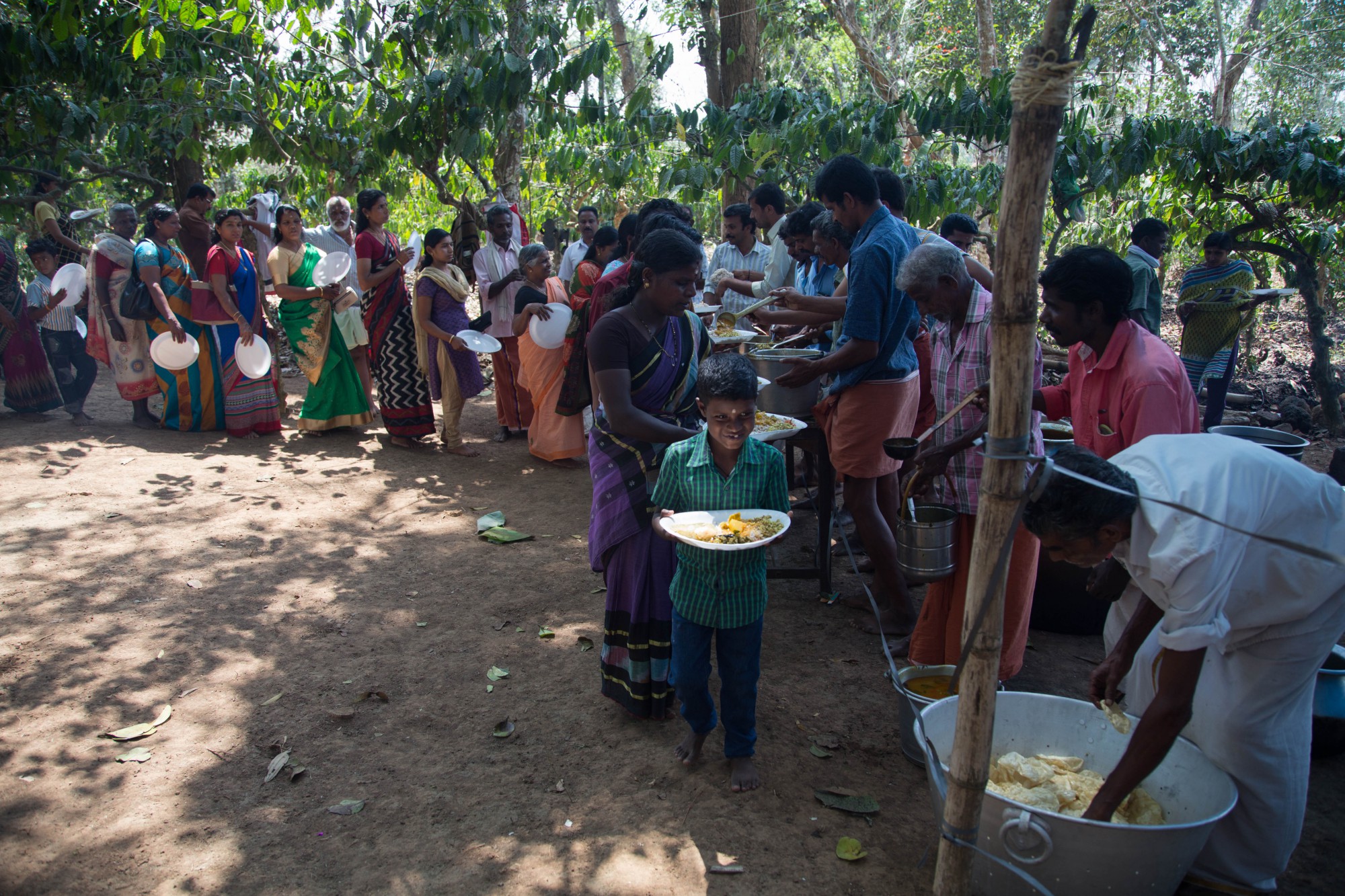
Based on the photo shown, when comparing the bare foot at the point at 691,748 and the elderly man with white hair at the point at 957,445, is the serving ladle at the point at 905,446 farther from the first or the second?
the bare foot at the point at 691,748

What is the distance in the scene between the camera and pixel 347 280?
787 centimetres

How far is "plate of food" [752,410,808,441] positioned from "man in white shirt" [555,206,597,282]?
400 cm

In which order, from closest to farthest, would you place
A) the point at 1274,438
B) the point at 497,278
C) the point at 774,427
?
the point at 774,427, the point at 1274,438, the point at 497,278

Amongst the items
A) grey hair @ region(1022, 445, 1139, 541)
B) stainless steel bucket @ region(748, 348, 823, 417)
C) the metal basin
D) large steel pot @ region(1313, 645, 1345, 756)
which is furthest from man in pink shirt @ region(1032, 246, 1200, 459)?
the metal basin

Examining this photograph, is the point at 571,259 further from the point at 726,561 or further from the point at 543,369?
the point at 726,561

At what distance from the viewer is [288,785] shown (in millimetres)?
3027

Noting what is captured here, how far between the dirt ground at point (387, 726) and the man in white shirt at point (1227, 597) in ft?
1.56

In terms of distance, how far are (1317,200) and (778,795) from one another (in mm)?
6945

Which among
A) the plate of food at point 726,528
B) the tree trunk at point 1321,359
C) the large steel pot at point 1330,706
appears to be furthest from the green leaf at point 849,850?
the tree trunk at point 1321,359

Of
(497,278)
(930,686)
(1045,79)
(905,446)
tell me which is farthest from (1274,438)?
(497,278)

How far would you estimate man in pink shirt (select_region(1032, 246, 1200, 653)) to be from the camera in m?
2.69

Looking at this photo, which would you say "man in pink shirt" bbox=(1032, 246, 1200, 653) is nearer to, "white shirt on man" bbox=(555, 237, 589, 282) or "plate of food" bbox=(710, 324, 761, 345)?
"plate of food" bbox=(710, 324, 761, 345)

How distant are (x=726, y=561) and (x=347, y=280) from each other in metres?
6.23

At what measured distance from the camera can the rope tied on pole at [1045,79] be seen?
1604 mm
